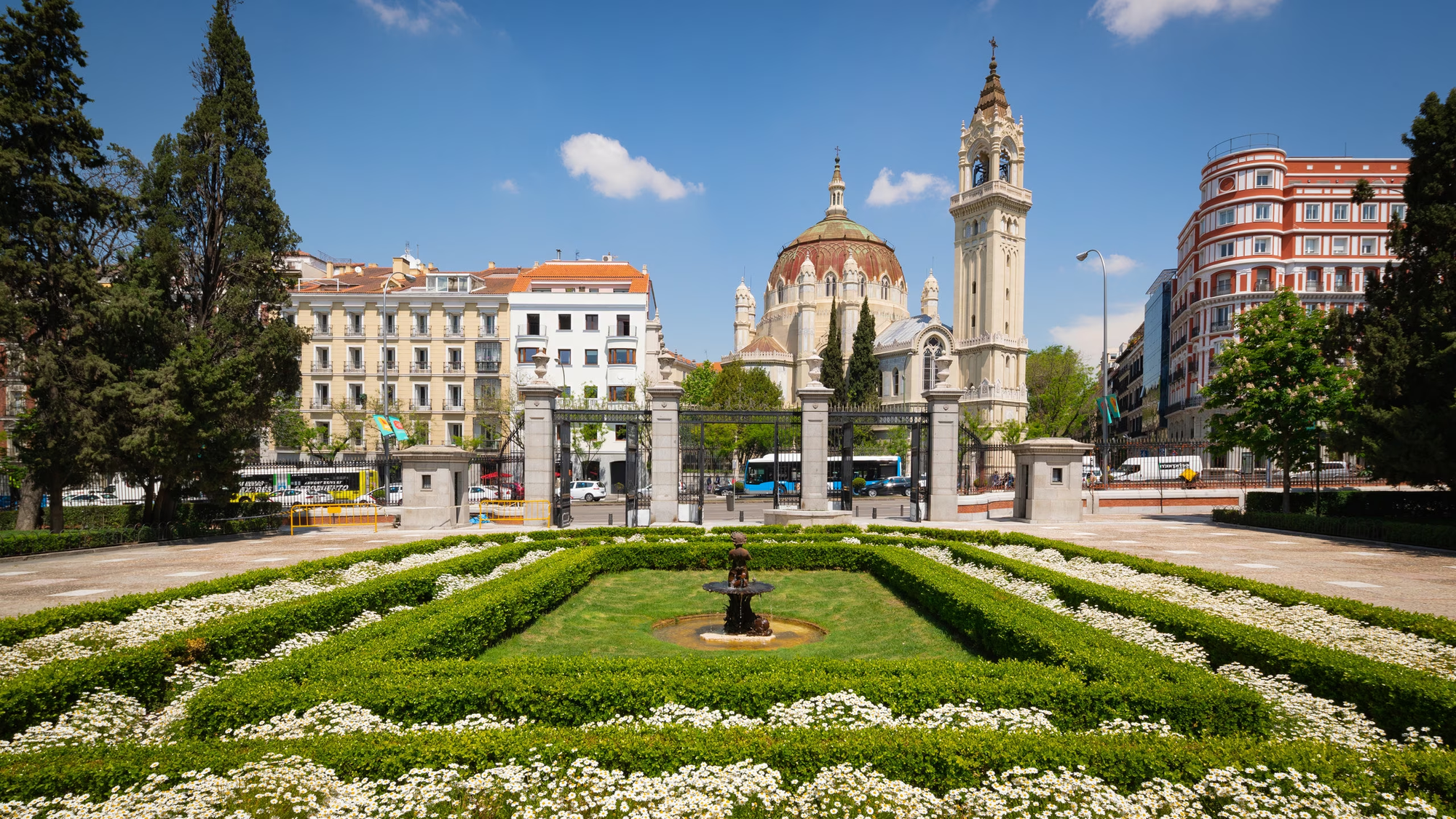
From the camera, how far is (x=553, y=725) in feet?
19.6

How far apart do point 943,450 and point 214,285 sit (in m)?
23.0

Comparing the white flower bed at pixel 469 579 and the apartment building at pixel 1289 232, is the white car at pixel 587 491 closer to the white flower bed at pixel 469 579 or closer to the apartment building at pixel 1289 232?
the white flower bed at pixel 469 579

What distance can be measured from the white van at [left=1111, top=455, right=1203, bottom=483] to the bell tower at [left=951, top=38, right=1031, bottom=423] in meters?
18.7

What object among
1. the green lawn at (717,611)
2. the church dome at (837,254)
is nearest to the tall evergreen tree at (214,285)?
the green lawn at (717,611)

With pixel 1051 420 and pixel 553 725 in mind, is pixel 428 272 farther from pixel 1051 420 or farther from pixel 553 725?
pixel 553 725

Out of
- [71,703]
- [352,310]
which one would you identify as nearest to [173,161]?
[71,703]

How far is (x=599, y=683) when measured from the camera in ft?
20.4

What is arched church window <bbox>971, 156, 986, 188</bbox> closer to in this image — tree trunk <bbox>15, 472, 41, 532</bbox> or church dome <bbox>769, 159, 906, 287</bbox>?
church dome <bbox>769, 159, 906, 287</bbox>

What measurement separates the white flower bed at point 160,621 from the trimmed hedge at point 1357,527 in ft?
76.8

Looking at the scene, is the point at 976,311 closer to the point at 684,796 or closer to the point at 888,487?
the point at 888,487

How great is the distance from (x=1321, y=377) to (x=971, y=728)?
24.6 m

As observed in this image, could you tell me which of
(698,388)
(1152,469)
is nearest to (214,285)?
(698,388)

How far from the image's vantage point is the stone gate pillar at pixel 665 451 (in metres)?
22.0

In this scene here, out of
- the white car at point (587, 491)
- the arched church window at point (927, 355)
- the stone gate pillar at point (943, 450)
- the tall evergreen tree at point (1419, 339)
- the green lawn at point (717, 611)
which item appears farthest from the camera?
the arched church window at point (927, 355)
